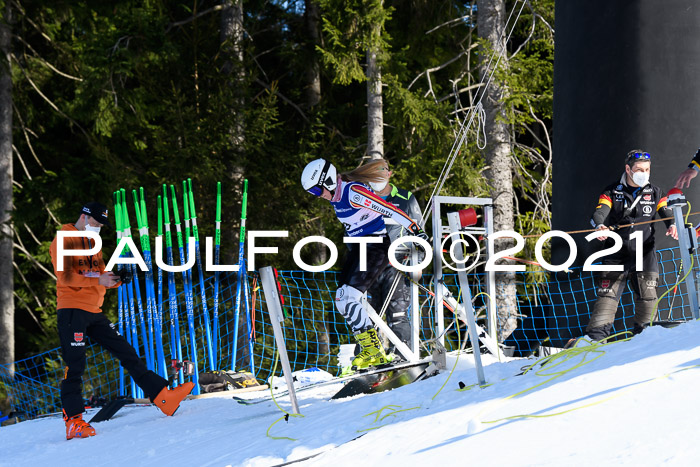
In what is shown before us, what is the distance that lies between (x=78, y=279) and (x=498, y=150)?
6145mm

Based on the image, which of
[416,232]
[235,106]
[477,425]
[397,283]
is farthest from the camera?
[235,106]

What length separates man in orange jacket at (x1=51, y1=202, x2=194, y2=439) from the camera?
5262mm

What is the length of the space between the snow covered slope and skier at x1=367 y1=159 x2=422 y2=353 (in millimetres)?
662

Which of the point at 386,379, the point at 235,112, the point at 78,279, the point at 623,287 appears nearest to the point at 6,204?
the point at 235,112

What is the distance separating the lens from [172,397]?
5.42m

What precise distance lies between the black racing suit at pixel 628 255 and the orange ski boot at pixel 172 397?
9.09 ft

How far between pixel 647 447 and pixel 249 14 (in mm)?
12550

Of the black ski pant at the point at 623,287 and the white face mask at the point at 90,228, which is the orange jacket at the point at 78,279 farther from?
the black ski pant at the point at 623,287

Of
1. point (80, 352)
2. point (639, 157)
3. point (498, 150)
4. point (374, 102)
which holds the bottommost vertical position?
point (80, 352)

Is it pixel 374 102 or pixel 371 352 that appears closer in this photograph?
pixel 371 352

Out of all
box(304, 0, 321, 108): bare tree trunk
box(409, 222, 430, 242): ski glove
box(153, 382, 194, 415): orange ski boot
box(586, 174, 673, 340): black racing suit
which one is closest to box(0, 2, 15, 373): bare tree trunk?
box(304, 0, 321, 108): bare tree trunk

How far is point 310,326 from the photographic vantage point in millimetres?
12750

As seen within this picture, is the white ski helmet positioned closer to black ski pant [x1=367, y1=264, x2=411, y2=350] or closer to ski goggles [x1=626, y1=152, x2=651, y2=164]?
black ski pant [x1=367, y1=264, x2=411, y2=350]

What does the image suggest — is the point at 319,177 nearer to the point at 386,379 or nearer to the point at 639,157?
the point at 386,379
